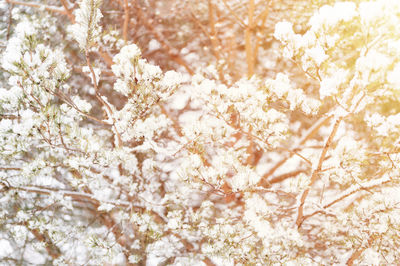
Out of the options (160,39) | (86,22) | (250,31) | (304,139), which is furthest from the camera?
(160,39)

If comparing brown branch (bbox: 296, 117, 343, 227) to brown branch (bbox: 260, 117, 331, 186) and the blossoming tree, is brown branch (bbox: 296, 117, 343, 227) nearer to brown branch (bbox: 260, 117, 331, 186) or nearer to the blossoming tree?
the blossoming tree

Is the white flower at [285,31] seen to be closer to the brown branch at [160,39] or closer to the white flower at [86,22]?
the white flower at [86,22]

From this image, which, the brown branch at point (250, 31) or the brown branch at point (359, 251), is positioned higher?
the brown branch at point (250, 31)

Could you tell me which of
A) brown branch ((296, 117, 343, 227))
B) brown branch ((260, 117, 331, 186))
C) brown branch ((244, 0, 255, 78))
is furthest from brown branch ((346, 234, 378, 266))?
brown branch ((244, 0, 255, 78))

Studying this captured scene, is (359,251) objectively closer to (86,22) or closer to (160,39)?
(86,22)

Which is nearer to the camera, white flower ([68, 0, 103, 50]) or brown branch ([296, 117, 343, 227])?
white flower ([68, 0, 103, 50])

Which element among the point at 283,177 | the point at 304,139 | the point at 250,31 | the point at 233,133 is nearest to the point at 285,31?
the point at 233,133

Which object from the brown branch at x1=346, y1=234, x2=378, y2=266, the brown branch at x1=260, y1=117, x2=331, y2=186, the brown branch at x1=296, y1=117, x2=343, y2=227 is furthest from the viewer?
the brown branch at x1=260, y1=117, x2=331, y2=186

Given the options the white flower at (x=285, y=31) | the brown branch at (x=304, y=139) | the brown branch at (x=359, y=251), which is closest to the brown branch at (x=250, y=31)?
the brown branch at (x=304, y=139)

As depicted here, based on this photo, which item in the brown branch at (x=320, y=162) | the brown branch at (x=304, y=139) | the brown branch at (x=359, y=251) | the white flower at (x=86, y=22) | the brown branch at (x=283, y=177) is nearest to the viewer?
the white flower at (x=86, y=22)

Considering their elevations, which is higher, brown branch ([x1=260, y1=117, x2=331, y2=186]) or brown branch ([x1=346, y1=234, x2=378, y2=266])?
brown branch ([x1=260, y1=117, x2=331, y2=186])

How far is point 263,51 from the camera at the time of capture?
3955 millimetres

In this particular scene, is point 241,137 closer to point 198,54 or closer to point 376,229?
point 198,54

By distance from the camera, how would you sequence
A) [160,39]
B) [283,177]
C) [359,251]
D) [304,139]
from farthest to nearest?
[160,39]
[283,177]
[304,139]
[359,251]
